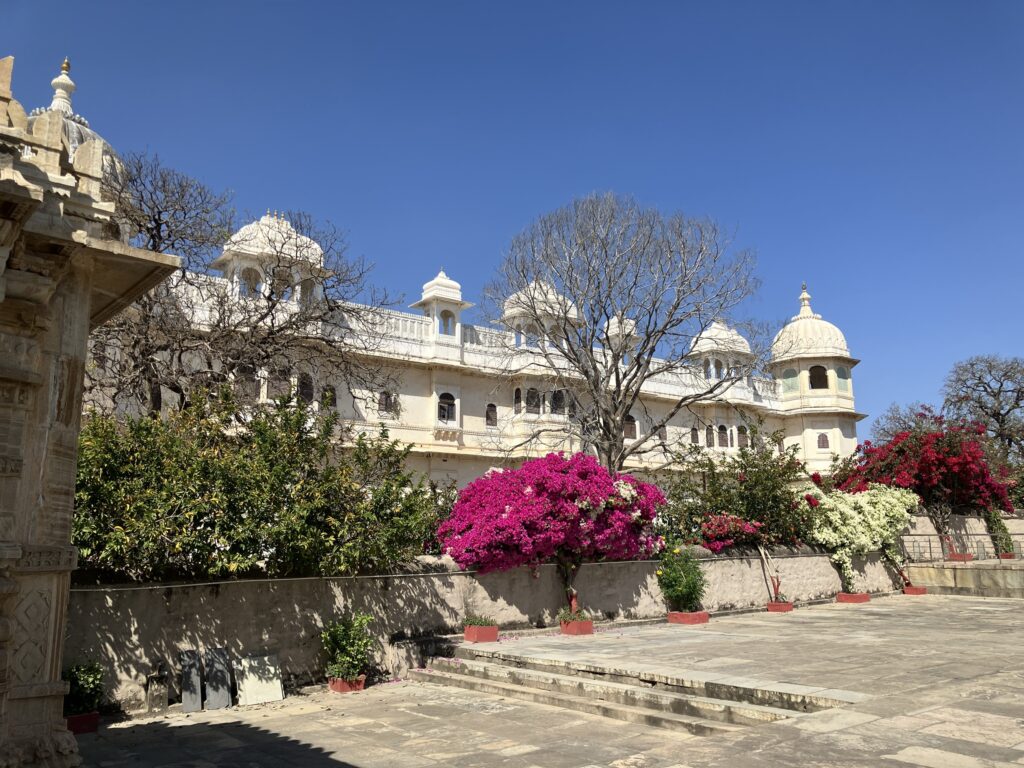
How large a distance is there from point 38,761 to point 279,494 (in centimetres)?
513

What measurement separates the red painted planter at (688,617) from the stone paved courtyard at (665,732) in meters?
2.49

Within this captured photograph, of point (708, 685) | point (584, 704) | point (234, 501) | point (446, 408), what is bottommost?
point (584, 704)

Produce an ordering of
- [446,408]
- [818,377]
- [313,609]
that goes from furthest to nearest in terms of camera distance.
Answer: [818,377]
[446,408]
[313,609]

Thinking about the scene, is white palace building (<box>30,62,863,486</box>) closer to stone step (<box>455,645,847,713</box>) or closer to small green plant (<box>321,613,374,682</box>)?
small green plant (<box>321,613,374,682</box>)

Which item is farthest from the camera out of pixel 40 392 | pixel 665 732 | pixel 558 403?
pixel 558 403

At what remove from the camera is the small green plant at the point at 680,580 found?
1445cm

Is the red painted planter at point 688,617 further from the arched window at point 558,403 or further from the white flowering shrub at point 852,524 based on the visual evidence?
the arched window at point 558,403

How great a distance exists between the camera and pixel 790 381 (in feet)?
139

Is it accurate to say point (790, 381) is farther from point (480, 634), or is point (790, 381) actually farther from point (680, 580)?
point (480, 634)

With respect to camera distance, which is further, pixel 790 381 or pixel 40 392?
pixel 790 381

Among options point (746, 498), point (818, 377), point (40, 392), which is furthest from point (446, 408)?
point (40, 392)

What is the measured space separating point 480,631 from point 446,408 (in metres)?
19.6

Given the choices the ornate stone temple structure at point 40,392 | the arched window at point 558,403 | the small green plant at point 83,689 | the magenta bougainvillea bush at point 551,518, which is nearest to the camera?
the ornate stone temple structure at point 40,392

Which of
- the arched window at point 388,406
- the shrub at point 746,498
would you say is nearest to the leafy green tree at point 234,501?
the shrub at point 746,498
